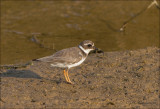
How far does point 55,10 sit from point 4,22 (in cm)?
354

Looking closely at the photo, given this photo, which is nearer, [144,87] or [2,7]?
[144,87]

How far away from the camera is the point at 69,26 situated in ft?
55.4

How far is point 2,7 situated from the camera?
20078 millimetres

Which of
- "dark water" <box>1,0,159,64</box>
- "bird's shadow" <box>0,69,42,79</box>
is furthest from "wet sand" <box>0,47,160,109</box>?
"dark water" <box>1,0,159,64</box>

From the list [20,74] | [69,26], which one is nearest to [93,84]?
[20,74]

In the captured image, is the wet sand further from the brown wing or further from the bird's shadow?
the brown wing

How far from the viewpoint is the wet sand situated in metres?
7.30

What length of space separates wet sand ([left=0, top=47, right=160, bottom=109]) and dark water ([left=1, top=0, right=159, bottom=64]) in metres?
2.72

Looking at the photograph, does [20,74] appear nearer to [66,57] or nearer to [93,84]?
[66,57]

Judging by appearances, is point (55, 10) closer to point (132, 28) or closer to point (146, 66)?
point (132, 28)

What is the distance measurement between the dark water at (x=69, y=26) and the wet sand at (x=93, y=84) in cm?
272

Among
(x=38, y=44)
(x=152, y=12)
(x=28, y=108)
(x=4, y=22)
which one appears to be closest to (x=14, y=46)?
(x=38, y=44)

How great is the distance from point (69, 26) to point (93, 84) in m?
8.72

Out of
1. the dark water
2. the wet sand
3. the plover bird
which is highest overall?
the dark water
